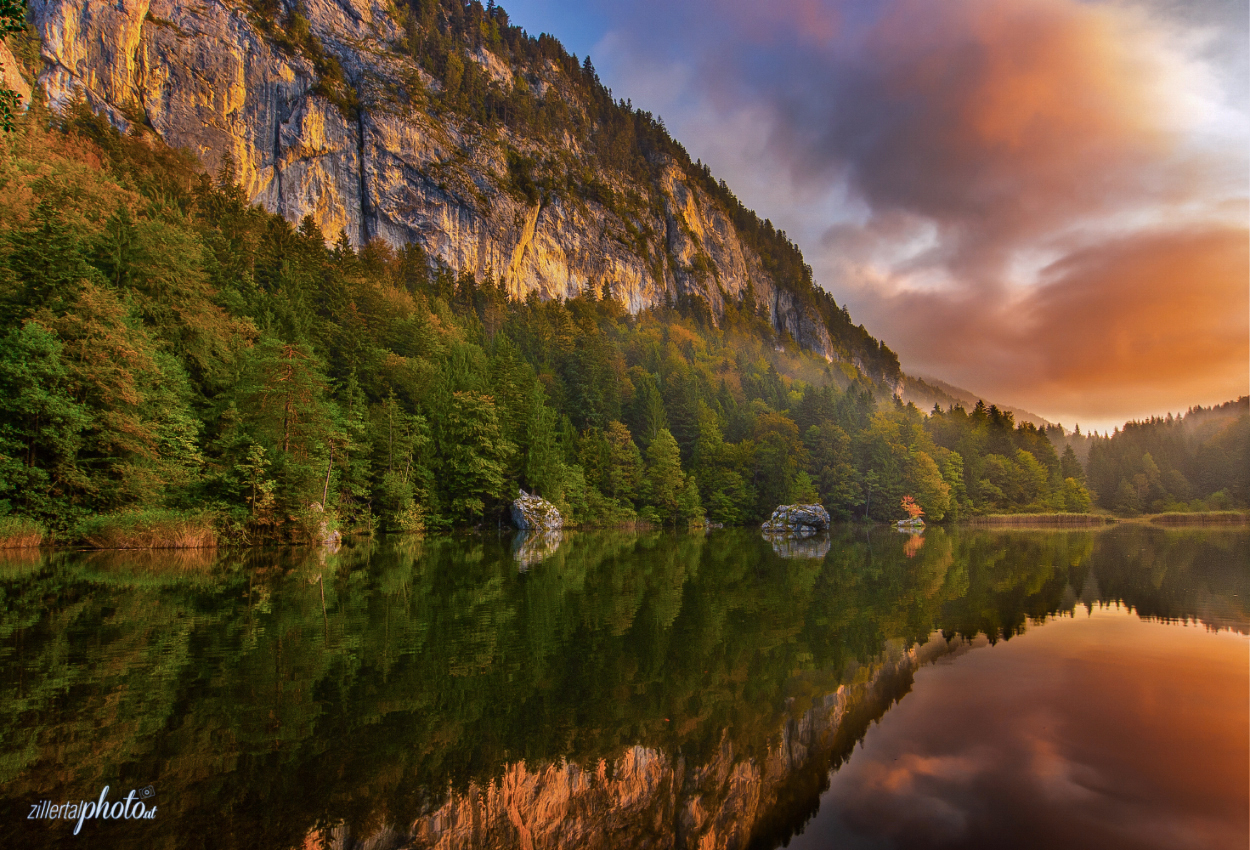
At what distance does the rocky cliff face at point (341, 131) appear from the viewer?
70500 mm

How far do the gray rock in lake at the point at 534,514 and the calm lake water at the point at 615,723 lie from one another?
34.5 m

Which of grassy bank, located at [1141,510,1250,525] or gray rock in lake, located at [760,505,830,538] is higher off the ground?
gray rock in lake, located at [760,505,830,538]

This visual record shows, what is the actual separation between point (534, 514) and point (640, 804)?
145 feet

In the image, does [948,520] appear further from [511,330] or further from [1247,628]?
[1247,628]

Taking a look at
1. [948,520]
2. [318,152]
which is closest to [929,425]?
[948,520]

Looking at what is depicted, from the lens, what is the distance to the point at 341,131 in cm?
8800

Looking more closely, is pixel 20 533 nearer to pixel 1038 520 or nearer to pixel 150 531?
pixel 150 531

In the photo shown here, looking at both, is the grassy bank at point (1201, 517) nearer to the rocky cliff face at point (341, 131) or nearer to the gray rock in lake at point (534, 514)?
the gray rock in lake at point (534, 514)

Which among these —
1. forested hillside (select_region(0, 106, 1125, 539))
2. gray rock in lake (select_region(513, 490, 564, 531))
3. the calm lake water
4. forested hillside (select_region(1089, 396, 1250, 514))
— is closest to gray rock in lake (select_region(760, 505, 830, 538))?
forested hillside (select_region(0, 106, 1125, 539))

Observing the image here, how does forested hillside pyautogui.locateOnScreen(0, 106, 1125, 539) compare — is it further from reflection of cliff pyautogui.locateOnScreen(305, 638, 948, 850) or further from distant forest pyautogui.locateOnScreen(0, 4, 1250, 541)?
reflection of cliff pyautogui.locateOnScreen(305, 638, 948, 850)

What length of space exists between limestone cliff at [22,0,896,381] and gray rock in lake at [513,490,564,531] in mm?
58347

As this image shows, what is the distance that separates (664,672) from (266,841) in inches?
211

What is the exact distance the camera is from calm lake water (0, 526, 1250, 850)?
466cm

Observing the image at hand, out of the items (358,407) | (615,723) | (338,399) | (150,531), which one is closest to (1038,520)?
(358,407)
